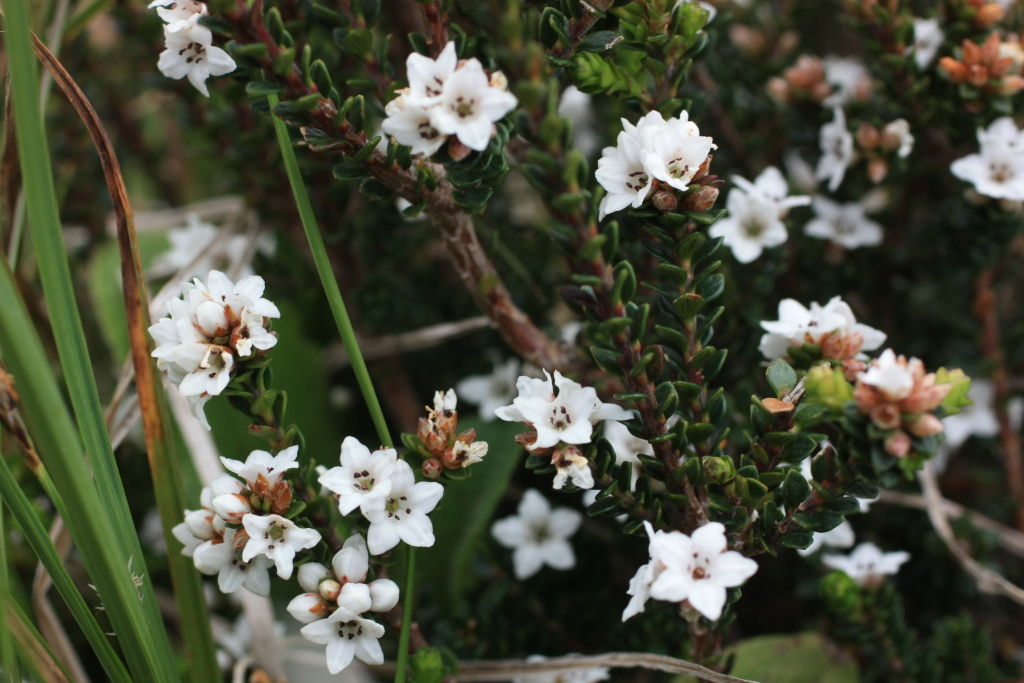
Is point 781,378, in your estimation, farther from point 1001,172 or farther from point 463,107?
point 1001,172

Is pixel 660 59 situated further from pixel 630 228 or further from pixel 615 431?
pixel 615 431

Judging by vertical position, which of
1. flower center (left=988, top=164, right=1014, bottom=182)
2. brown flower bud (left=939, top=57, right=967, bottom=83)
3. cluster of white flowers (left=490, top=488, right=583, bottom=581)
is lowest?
cluster of white flowers (left=490, top=488, right=583, bottom=581)

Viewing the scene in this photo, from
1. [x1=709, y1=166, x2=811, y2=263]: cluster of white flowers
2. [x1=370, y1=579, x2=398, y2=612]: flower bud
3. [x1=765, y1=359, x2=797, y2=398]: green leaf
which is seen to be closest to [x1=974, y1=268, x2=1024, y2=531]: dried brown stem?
[x1=709, y1=166, x2=811, y2=263]: cluster of white flowers

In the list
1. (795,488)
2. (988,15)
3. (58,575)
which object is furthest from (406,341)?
(988,15)

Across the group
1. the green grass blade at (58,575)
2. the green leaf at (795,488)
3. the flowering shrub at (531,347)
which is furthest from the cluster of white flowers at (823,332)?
the green grass blade at (58,575)

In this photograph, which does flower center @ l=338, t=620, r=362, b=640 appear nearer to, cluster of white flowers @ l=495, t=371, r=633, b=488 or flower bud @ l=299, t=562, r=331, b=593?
flower bud @ l=299, t=562, r=331, b=593

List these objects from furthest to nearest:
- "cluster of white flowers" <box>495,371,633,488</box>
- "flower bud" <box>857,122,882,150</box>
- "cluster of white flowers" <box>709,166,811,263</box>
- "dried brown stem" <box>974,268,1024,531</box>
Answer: "dried brown stem" <box>974,268,1024,531</box> < "flower bud" <box>857,122,882,150</box> < "cluster of white flowers" <box>709,166,811,263</box> < "cluster of white flowers" <box>495,371,633,488</box>
